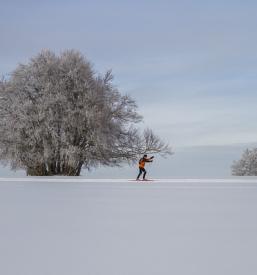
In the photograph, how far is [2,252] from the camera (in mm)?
5254

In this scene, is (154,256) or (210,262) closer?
(210,262)

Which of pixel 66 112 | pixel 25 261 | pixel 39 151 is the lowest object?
pixel 25 261

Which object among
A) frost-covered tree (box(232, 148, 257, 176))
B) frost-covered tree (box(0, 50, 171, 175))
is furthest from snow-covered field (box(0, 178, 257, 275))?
frost-covered tree (box(232, 148, 257, 176))

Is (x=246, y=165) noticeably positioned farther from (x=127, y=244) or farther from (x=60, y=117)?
(x=127, y=244)

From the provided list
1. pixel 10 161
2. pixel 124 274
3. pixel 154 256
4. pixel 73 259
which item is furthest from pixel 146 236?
pixel 10 161

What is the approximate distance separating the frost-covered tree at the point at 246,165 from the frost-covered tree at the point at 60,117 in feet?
103

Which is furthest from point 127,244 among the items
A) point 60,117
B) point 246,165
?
point 246,165

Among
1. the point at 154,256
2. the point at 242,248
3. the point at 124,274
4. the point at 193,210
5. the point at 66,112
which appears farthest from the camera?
the point at 66,112

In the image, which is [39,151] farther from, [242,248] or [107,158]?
[242,248]

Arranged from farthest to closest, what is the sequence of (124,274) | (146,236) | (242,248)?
(146,236), (242,248), (124,274)

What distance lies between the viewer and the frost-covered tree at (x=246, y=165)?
2628 inches

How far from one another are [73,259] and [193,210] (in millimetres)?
5877

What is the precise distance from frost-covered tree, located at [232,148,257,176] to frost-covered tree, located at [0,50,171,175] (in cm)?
3132

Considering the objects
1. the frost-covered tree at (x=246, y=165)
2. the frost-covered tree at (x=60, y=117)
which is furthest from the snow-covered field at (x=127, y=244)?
the frost-covered tree at (x=246, y=165)
